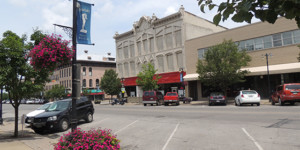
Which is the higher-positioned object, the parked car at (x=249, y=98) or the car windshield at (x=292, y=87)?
the car windshield at (x=292, y=87)

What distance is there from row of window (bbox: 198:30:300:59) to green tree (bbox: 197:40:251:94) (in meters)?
1.79

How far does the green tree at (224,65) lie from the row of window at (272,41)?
1795mm

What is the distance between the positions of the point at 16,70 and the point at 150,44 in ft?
117

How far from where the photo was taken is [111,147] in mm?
5008

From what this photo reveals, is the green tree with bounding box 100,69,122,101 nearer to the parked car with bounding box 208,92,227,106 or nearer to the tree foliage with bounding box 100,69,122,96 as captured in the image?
the tree foliage with bounding box 100,69,122,96

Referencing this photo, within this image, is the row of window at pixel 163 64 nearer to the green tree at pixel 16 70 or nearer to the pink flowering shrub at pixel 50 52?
the green tree at pixel 16 70

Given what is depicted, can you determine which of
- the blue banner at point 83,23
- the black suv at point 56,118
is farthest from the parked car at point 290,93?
the blue banner at point 83,23

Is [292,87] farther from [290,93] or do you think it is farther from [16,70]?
[16,70]

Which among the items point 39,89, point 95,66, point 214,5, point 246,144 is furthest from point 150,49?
point 214,5

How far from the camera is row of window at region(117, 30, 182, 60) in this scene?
129 ft

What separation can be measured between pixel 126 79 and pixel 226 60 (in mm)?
26305

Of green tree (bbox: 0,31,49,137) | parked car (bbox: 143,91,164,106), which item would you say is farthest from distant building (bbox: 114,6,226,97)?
green tree (bbox: 0,31,49,137)

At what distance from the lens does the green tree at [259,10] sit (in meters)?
2.45

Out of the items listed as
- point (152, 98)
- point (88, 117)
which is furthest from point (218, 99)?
point (88, 117)
